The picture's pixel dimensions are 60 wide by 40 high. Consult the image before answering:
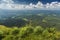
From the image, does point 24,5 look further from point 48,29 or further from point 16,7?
point 48,29

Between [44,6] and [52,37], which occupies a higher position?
[44,6]

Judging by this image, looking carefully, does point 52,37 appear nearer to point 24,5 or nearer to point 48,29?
point 48,29

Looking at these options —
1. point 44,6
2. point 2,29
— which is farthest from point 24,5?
point 2,29

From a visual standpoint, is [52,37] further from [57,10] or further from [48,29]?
[57,10]

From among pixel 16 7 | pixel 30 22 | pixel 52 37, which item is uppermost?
pixel 16 7

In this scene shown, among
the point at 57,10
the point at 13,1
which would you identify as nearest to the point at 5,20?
the point at 13,1

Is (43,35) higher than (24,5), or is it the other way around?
(24,5)
